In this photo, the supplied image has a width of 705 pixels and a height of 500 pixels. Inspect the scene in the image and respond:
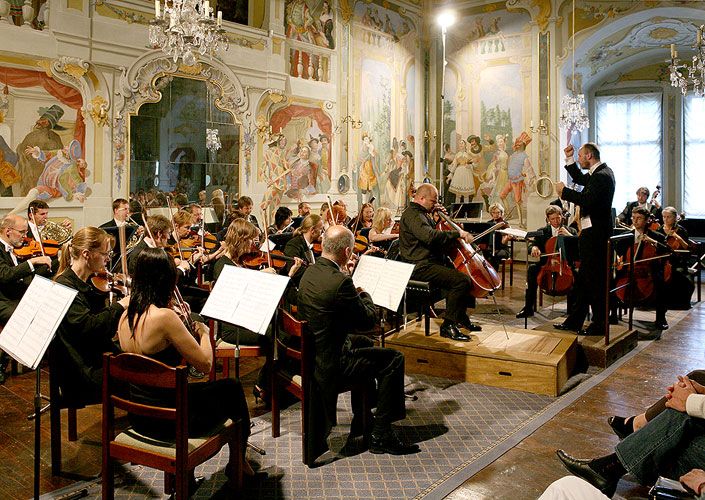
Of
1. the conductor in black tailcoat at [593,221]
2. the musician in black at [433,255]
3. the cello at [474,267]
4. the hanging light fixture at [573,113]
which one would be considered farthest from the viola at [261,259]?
the hanging light fixture at [573,113]

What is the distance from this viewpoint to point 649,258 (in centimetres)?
677

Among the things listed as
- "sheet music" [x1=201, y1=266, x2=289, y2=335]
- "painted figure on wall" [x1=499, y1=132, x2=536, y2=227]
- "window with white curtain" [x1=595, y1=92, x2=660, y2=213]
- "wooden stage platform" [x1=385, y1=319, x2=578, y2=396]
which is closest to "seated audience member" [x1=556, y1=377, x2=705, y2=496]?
"wooden stage platform" [x1=385, y1=319, x2=578, y2=396]

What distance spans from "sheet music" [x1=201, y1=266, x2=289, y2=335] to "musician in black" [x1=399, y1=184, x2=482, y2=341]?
7.31 feet

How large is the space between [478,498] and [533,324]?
13.5ft

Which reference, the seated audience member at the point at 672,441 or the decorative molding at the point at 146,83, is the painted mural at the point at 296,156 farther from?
the seated audience member at the point at 672,441

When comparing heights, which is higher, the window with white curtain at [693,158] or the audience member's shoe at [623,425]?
the window with white curtain at [693,158]

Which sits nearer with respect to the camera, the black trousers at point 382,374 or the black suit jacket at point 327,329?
the black suit jacket at point 327,329

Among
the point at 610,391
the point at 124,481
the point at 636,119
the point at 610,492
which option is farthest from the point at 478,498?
the point at 636,119

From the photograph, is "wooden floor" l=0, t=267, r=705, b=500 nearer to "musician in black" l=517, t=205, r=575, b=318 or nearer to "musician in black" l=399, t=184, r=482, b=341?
"musician in black" l=399, t=184, r=482, b=341

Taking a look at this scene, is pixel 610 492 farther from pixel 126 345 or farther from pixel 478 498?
pixel 126 345

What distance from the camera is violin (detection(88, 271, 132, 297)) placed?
369cm

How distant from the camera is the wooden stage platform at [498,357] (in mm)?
4684

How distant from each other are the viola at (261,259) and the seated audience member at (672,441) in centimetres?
336

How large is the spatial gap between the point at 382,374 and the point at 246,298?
0.94 m
